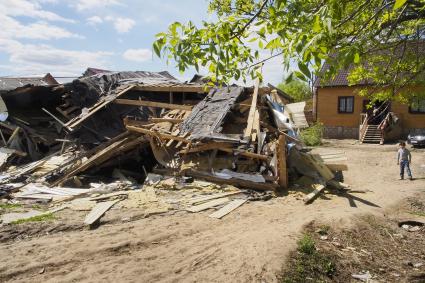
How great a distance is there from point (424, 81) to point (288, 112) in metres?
6.39

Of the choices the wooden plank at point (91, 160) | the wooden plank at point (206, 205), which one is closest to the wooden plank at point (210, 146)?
the wooden plank at point (206, 205)

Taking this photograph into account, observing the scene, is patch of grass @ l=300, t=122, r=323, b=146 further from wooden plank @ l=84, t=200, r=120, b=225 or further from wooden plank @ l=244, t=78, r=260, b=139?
wooden plank @ l=84, t=200, r=120, b=225

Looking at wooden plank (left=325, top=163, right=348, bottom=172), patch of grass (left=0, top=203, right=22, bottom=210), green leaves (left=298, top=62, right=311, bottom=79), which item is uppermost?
green leaves (left=298, top=62, right=311, bottom=79)

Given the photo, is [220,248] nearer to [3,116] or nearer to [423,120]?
[3,116]

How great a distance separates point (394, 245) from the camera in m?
8.01

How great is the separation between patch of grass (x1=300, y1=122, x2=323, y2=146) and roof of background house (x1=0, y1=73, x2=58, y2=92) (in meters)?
16.3

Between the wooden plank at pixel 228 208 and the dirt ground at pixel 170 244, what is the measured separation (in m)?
0.17

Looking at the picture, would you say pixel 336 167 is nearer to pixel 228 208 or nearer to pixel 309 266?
pixel 228 208

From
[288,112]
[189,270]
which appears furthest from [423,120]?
[189,270]

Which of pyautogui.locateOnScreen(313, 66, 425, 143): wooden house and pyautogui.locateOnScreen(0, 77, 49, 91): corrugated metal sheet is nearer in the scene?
pyautogui.locateOnScreen(0, 77, 49, 91): corrugated metal sheet

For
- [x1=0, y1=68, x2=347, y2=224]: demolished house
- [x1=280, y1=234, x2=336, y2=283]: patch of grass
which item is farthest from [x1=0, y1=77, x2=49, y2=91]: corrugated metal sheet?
[x1=280, y1=234, x2=336, y2=283]: patch of grass

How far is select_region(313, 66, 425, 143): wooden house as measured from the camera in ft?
86.8

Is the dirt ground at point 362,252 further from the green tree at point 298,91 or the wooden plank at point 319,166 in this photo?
the green tree at point 298,91

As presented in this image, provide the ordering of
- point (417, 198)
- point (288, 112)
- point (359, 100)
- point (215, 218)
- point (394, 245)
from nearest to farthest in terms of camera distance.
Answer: point (394, 245) < point (215, 218) < point (417, 198) < point (288, 112) < point (359, 100)
